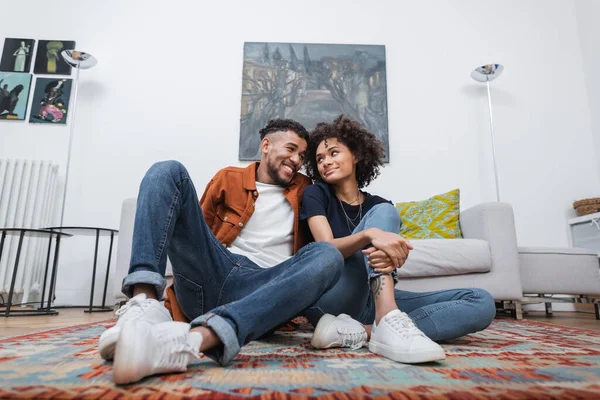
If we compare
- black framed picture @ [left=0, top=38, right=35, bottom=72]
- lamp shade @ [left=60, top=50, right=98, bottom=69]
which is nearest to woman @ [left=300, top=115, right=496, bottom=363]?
lamp shade @ [left=60, top=50, right=98, bottom=69]

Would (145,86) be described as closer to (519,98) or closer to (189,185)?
(189,185)

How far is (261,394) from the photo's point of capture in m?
0.56

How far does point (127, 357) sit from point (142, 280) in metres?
0.22

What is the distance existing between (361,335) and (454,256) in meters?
1.23

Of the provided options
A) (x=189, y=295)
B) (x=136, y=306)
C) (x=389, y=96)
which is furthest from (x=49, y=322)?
(x=389, y=96)

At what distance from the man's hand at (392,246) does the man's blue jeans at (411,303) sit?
75 mm

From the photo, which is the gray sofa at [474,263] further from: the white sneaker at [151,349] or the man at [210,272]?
the white sneaker at [151,349]

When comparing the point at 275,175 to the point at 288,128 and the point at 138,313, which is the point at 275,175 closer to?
the point at 288,128

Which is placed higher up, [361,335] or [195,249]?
[195,249]

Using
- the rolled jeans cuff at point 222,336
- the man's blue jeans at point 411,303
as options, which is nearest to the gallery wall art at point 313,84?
the man's blue jeans at point 411,303

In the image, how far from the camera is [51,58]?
10.2 feet

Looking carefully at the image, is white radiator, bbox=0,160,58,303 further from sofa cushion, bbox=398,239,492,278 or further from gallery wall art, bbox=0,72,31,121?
sofa cushion, bbox=398,239,492,278

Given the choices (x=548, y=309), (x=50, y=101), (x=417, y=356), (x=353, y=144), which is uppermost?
(x=50, y=101)

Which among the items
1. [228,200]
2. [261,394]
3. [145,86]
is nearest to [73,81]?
[145,86]
